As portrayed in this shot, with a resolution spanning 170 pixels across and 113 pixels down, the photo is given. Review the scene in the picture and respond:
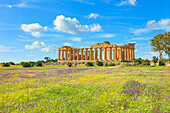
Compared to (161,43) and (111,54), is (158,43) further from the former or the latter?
(111,54)

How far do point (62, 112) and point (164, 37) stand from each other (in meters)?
84.3

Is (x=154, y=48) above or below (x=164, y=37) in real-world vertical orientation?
below

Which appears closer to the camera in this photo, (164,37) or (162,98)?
(162,98)

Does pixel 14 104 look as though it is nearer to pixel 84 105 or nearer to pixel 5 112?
pixel 5 112

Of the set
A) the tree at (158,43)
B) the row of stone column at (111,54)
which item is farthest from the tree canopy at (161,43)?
the row of stone column at (111,54)

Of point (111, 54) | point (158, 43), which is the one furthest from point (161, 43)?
point (111, 54)

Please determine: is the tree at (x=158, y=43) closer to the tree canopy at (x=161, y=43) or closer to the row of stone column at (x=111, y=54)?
the tree canopy at (x=161, y=43)

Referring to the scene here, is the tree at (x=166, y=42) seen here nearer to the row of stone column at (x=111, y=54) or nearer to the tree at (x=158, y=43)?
the tree at (x=158, y=43)

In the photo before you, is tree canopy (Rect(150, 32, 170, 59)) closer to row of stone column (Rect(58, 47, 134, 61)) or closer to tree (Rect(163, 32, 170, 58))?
tree (Rect(163, 32, 170, 58))

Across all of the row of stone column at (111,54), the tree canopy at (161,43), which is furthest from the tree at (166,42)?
the row of stone column at (111,54)

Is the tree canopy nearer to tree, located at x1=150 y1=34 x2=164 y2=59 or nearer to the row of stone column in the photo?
tree, located at x1=150 y1=34 x2=164 y2=59

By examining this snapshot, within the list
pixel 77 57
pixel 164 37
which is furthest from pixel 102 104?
pixel 77 57

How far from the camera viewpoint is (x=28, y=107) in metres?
7.26

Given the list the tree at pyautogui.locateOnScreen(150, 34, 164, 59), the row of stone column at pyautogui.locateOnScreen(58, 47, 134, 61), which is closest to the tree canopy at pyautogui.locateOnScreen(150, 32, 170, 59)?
the tree at pyautogui.locateOnScreen(150, 34, 164, 59)
